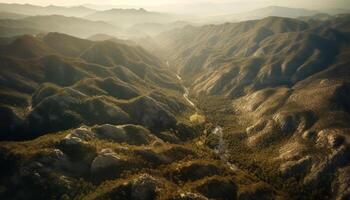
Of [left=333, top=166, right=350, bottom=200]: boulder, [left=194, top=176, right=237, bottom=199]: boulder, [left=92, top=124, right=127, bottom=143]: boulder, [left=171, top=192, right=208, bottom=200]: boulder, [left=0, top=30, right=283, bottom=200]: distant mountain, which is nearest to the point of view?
[left=171, top=192, right=208, bottom=200]: boulder

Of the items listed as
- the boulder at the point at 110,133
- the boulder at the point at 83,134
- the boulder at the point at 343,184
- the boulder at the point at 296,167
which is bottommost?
the boulder at the point at 296,167

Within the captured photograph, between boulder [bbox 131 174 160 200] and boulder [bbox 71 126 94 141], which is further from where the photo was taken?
boulder [bbox 71 126 94 141]

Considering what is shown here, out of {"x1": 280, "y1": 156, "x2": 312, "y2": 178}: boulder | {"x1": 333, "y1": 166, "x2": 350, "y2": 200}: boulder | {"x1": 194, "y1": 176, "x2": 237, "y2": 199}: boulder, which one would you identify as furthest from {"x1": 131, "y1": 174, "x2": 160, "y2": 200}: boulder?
{"x1": 333, "y1": 166, "x2": 350, "y2": 200}: boulder

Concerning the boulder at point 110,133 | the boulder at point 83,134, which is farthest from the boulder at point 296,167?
the boulder at point 83,134

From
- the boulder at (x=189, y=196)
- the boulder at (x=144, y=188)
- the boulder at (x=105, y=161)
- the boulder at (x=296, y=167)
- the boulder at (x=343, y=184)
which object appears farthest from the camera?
the boulder at (x=296, y=167)

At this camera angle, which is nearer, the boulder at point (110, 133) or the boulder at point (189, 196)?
the boulder at point (189, 196)

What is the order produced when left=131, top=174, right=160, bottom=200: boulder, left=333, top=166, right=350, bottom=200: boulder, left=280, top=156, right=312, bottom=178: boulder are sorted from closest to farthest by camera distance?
left=131, top=174, right=160, bottom=200: boulder → left=333, top=166, right=350, bottom=200: boulder → left=280, top=156, right=312, bottom=178: boulder

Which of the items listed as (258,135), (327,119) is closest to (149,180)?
(258,135)

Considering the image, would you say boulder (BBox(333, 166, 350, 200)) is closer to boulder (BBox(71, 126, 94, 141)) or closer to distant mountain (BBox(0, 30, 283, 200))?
distant mountain (BBox(0, 30, 283, 200))

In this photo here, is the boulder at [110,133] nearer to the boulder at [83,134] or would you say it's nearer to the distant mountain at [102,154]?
the distant mountain at [102,154]

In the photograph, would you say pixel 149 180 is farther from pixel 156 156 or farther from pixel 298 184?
pixel 298 184

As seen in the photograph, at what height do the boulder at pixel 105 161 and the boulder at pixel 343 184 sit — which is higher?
the boulder at pixel 105 161
